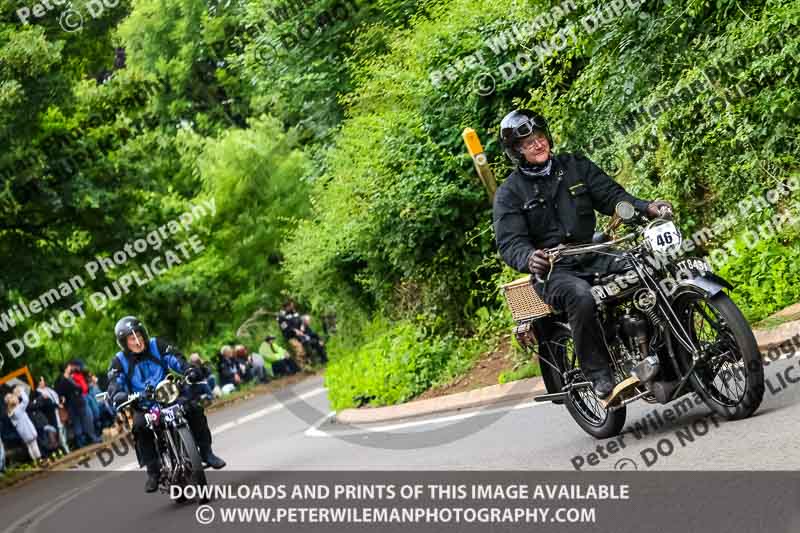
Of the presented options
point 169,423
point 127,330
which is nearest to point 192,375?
point 169,423

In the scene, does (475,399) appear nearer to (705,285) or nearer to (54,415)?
(705,285)

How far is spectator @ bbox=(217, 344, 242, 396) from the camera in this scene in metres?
35.9

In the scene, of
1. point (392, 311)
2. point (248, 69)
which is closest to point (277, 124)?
point (248, 69)

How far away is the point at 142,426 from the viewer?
1097 centimetres

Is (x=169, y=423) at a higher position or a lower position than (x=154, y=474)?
higher

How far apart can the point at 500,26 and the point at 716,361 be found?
32.9 ft

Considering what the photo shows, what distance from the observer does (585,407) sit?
27.6 feet

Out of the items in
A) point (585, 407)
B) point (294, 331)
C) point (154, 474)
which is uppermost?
point (154, 474)

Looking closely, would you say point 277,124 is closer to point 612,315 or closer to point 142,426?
point 142,426

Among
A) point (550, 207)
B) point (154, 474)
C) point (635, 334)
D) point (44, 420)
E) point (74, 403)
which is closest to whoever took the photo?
point (635, 334)

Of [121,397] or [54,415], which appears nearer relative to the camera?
[121,397]

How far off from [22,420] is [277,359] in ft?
50.8

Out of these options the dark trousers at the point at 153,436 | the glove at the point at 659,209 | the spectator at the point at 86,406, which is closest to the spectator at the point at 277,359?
→ the spectator at the point at 86,406

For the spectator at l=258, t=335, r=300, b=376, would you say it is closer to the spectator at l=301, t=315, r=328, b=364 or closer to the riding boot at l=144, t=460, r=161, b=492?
the spectator at l=301, t=315, r=328, b=364
